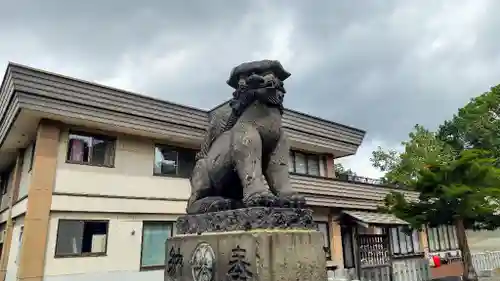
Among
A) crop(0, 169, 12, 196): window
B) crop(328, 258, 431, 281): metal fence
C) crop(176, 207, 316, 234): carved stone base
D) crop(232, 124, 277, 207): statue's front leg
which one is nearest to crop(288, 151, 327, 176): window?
crop(328, 258, 431, 281): metal fence

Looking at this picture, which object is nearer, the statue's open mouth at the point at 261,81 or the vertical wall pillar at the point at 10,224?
the statue's open mouth at the point at 261,81

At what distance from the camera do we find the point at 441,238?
58.3 ft

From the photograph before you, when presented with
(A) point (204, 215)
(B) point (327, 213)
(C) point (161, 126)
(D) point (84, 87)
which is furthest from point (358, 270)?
(A) point (204, 215)

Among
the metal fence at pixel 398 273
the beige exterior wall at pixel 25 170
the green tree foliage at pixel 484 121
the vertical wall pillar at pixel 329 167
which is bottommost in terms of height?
the metal fence at pixel 398 273

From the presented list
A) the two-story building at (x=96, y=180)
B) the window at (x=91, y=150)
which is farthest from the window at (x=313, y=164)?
the window at (x=91, y=150)

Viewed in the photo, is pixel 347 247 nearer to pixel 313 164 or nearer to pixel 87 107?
pixel 313 164

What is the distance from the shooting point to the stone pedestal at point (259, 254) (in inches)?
86.7

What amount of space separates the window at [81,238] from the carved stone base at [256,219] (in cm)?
749

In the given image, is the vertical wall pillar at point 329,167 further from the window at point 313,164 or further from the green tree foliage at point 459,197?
the green tree foliage at point 459,197

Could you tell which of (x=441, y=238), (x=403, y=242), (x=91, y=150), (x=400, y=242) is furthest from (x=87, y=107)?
(x=441, y=238)

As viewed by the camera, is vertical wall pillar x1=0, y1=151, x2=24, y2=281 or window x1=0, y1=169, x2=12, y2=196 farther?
window x1=0, y1=169, x2=12, y2=196

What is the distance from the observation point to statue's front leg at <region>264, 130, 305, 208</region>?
2652 mm

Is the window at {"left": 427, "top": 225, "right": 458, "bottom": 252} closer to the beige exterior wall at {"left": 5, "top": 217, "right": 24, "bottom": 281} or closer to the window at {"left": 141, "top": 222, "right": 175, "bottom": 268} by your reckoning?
the window at {"left": 141, "top": 222, "right": 175, "bottom": 268}

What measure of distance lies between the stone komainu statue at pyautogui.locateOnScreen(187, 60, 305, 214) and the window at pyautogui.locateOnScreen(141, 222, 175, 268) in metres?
7.80
